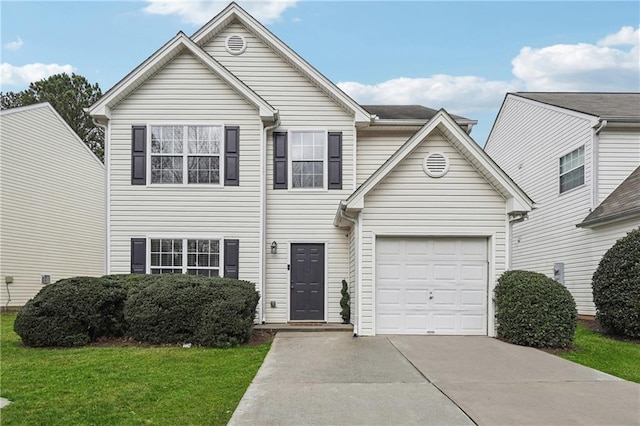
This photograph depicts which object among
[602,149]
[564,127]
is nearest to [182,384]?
[602,149]

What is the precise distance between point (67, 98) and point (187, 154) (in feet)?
85.8

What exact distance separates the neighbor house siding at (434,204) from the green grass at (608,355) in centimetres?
223

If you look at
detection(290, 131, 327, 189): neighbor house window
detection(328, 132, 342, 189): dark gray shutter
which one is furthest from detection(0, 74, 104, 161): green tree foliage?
detection(328, 132, 342, 189): dark gray shutter

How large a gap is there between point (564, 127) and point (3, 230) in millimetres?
18910

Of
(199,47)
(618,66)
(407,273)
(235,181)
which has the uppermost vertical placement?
(618,66)

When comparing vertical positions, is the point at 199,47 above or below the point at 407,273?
above

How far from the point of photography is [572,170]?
16.0m

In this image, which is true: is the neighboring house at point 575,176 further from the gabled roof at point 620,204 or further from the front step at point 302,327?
the front step at point 302,327

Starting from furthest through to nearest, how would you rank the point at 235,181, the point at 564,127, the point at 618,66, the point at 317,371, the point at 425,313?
the point at 618,66 → the point at 564,127 → the point at 235,181 → the point at 425,313 → the point at 317,371

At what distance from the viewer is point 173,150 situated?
43.2 ft

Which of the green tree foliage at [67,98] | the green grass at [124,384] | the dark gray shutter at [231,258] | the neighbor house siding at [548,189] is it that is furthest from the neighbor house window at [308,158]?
the green tree foliage at [67,98]

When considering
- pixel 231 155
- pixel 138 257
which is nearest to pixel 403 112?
pixel 231 155

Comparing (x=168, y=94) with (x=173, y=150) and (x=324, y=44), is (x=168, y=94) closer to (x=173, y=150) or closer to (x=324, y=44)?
(x=173, y=150)

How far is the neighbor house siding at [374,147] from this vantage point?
14.1 metres
